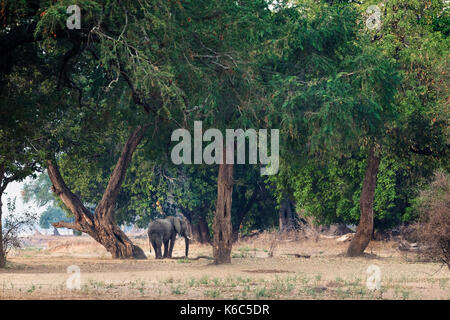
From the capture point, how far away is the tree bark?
1128 inches

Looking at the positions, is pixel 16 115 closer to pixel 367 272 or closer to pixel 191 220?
pixel 367 272

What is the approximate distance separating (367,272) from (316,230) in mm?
19605

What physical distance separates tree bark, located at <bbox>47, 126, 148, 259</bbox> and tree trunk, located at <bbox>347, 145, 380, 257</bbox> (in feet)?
29.9

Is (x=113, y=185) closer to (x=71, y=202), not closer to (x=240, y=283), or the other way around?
(x=71, y=202)

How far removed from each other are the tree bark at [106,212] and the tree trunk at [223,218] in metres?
5.86

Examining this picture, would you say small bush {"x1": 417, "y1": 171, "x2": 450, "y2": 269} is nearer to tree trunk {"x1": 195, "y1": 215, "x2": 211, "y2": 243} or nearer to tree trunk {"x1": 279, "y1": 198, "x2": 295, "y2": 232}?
tree trunk {"x1": 279, "y1": 198, "x2": 295, "y2": 232}

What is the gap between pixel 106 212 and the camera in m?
29.0

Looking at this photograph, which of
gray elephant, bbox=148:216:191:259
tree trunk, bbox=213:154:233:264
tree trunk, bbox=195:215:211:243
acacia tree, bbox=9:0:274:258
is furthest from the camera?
tree trunk, bbox=195:215:211:243

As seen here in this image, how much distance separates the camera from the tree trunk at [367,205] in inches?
1099

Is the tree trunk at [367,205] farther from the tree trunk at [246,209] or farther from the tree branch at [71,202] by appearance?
A: the tree trunk at [246,209]

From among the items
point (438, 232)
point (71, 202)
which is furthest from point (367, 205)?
point (71, 202)

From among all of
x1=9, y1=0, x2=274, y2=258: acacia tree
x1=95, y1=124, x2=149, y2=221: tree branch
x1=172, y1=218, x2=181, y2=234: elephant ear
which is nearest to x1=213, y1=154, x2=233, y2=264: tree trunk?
x1=9, y1=0, x2=274, y2=258: acacia tree

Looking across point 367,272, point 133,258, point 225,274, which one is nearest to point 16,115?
point 225,274

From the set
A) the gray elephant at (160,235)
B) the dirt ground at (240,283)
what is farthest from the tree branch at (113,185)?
the dirt ground at (240,283)
